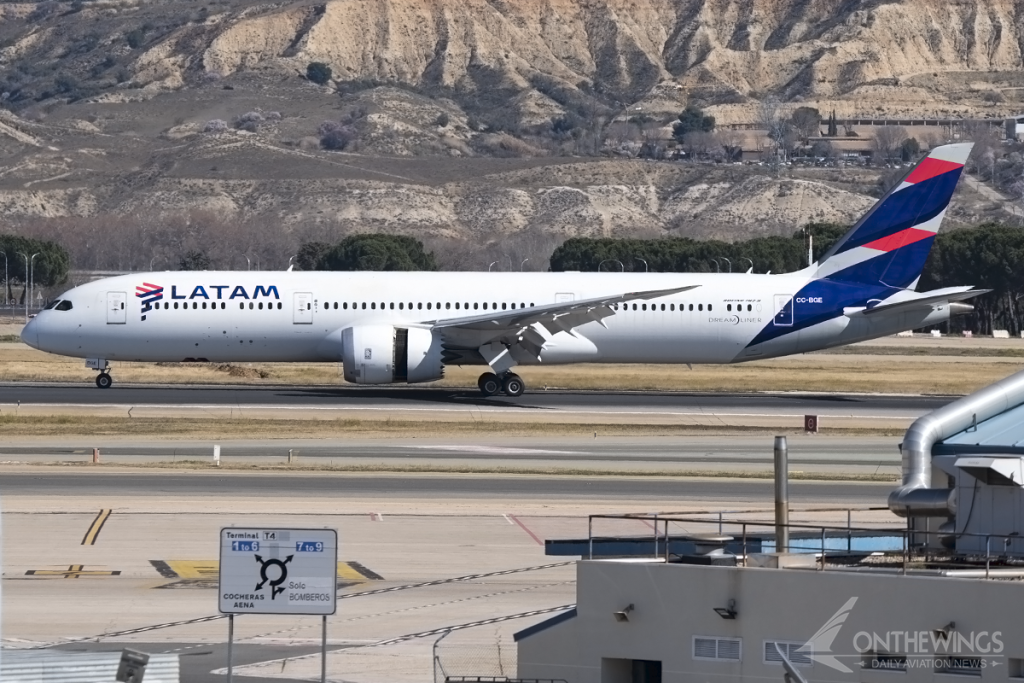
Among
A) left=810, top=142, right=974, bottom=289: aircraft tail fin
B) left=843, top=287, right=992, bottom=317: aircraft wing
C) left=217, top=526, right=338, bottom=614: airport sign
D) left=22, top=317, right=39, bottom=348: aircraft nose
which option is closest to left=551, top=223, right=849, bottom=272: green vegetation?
left=810, top=142, right=974, bottom=289: aircraft tail fin

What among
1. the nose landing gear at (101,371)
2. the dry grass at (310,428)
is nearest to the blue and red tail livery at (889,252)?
the dry grass at (310,428)

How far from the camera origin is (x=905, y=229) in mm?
57469

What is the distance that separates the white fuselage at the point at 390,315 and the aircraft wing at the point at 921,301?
1.09 feet

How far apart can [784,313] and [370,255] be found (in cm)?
6951

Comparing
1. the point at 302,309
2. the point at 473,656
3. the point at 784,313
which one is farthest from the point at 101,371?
the point at 473,656

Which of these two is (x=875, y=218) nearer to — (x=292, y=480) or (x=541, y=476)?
(x=541, y=476)

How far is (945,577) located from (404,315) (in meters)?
40.2

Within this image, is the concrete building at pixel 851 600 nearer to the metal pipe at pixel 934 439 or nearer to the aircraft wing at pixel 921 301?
the metal pipe at pixel 934 439

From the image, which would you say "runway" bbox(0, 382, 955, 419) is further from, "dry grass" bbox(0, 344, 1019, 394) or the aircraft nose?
"dry grass" bbox(0, 344, 1019, 394)

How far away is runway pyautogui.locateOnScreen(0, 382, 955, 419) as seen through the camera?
54000 mm

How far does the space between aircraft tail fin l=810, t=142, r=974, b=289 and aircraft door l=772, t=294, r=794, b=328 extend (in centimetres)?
158

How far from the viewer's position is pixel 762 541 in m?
22.5

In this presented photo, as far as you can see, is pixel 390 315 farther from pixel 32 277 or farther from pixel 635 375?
pixel 32 277

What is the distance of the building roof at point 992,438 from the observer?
20438mm
